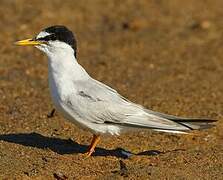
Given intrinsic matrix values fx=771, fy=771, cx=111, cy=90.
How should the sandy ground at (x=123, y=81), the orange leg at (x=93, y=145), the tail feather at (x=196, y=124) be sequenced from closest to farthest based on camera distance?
the sandy ground at (x=123, y=81)
the tail feather at (x=196, y=124)
the orange leg at (x=93, y=145)

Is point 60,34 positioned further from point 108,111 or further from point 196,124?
point 196,124

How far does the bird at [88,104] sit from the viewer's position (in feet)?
25.6

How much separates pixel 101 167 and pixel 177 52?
6091 millimetres

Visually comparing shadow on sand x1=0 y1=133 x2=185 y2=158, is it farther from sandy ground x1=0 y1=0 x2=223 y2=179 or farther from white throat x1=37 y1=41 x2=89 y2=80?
white throat x1=37 y1=41 x2=89 y2=80

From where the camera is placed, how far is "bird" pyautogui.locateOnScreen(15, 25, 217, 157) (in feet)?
25.6

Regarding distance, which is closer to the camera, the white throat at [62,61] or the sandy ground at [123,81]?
the sandy ground at [123,81]

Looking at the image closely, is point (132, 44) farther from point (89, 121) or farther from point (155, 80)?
point (89, 121)

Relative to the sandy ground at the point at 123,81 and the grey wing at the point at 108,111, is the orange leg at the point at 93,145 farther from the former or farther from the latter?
the grey wing at the point at 108,111

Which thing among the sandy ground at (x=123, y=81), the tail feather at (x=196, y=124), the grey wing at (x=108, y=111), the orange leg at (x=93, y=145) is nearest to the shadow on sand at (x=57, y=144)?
the sandy ground at (x=123, y=81)

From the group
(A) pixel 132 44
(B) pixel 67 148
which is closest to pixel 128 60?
(A) pixel 132 44

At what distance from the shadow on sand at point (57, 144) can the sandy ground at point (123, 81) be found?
0.04 ft

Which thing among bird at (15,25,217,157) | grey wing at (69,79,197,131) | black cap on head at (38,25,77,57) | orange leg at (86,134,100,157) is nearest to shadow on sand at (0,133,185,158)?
orange leg at (86,134,100,157)

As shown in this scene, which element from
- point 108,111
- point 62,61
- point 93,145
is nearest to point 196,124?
point 108,111

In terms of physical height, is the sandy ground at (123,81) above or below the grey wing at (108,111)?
below
